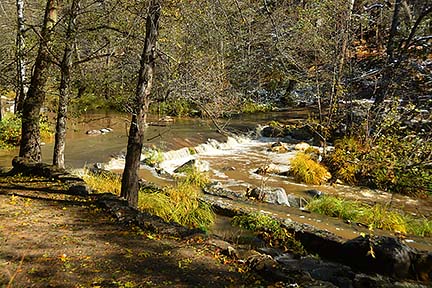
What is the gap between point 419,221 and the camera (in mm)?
8594

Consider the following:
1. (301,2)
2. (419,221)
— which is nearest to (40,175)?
(419,221)

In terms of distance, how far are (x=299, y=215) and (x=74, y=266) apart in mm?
5900

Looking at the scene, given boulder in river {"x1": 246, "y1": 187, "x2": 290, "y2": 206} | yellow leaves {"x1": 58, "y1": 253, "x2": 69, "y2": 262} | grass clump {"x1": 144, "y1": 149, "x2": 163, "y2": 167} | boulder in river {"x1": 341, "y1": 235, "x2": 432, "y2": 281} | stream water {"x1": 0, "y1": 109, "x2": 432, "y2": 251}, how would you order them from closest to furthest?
yellow leaves {"x1": 58, "y1": 253, "x2": 69, "y2": 262}, boulder in river {"x1": 341, "y1": 235, "x2": 432, "y2": 281}, stream water {"x1": 0, "y1": 109, "x2": 432, "y2": 251}, boulder in river {"x1": 246, "y1": 187, "x2": 290, "y2": 206}, grass clump {"x1": 144, "y1": 149, "x2": 163, "y2": 167}

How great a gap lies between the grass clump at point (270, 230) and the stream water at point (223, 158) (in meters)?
0.50

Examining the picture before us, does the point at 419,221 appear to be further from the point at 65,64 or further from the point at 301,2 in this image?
the point at 301,2

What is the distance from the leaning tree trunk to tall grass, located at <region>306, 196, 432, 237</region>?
475 centimetres

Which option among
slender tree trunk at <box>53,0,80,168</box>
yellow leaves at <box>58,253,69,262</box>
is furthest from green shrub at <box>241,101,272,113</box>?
yellow leaves at <box>58,253,69,262</box>

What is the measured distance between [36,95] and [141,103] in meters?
2.69

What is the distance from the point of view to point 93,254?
13.5 feet

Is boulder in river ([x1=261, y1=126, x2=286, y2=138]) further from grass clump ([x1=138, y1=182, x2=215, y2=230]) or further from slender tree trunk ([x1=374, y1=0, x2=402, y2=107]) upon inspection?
grass clump ([x1=138, y1=182, x2=215, y2=230])

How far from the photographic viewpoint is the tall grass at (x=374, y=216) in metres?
8.16

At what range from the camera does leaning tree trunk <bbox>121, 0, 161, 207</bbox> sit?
5723mm

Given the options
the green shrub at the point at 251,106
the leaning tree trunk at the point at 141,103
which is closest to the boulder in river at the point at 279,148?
the green shrub at the point at 251,106

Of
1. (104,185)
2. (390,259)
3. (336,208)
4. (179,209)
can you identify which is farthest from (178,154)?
(390,259)
